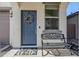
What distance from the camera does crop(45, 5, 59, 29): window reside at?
891cm

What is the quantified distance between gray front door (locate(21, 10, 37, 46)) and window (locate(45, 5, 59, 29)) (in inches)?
20.7

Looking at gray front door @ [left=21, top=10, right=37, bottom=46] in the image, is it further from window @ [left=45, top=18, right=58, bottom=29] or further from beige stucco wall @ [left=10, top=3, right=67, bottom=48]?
window @ [left=45, top=18, right=58, bottom=29]

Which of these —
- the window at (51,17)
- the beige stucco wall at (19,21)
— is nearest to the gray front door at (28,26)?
the beige stucco wall at (19,21)

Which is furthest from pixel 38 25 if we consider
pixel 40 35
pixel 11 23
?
pixel 11 23

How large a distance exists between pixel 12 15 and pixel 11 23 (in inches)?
14.0

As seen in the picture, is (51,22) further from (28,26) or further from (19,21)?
(19,21)

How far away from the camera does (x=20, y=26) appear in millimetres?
8867

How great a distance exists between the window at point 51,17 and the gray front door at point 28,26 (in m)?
0.53

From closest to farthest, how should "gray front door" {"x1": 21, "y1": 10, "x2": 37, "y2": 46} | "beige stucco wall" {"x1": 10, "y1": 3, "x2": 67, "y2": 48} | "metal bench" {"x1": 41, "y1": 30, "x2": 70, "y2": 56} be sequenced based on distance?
"metal bench" {"x1": 41, "y1": 30, "x2": 70, "y2": 56}, "beige stucco wall" {"x1": 10, "y1": 3, "x2": 67, "y2": 48}, "gray front door" {"x1": 21, "y1": 10, "x2": 37, "y2": 46}

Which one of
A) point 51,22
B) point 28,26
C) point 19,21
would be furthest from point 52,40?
point 19,21

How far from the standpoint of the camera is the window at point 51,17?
8906mm

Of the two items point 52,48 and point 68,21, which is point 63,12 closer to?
point 68,21

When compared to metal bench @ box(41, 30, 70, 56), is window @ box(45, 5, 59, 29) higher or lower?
higher

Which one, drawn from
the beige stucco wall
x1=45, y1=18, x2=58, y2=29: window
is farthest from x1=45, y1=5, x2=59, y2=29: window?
the beige stucco wall
